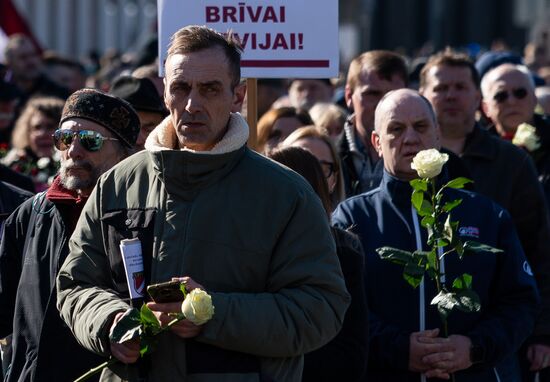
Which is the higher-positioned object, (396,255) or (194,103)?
(194,103)

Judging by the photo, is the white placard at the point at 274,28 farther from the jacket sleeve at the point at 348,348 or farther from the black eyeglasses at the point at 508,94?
the black eyeglasses at the point at 508,94

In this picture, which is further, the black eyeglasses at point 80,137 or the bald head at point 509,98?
the bald head at point 509,98

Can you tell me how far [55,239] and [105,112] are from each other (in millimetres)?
619

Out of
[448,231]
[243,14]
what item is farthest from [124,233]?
[243,14]

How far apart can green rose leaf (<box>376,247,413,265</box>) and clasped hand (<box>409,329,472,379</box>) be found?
40cm

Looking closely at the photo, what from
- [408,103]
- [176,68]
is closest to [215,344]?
[176,68]

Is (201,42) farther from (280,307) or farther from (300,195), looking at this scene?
(280,307)

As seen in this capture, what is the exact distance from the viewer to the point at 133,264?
4.68 m

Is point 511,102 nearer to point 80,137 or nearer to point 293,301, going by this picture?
point 80,137

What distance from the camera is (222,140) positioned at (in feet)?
15.6

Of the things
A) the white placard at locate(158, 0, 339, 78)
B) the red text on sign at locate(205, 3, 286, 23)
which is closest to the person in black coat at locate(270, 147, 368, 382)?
the white placard at locate(158, 0, 339, 78)

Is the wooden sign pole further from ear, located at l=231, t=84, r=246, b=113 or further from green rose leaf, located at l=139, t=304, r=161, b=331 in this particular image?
green rose leaf, located at l=139, t=304, r=161, b=331

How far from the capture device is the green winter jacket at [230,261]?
15.1 ft

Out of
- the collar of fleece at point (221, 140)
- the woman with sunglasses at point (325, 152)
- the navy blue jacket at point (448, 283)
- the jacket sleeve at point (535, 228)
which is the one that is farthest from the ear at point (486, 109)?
the collar of fleece at point (221, 140)
